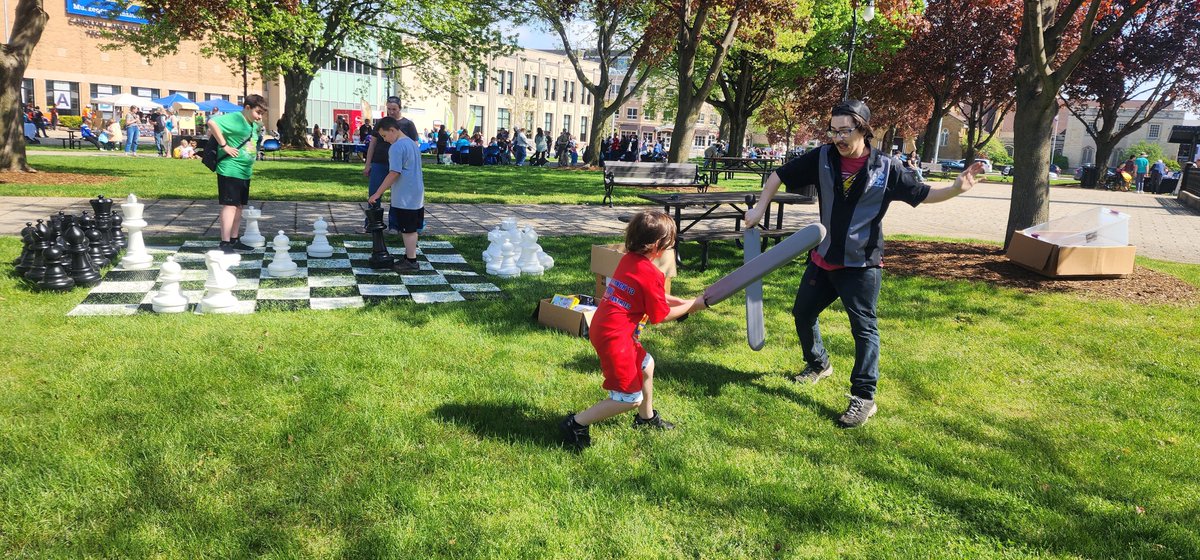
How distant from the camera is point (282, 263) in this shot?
21.1 feet

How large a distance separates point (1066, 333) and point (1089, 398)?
158 centimetres

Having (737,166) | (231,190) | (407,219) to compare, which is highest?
(737,166)

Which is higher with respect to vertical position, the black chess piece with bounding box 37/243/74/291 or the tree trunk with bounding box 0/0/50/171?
the tree trunk with bounding box 0/0/50/171

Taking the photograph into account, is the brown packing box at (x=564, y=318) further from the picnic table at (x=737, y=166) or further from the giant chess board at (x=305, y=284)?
the picnic table at (x=737, y=166)

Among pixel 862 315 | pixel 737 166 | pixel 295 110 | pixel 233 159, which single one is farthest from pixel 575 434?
pixel 295 110

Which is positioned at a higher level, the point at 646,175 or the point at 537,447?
the point at 646,175

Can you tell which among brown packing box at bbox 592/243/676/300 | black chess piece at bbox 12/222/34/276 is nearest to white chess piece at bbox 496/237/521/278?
brown packing box at bbox 592/243/676/300

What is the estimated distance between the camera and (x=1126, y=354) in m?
5.22

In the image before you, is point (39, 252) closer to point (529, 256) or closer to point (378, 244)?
point (378, 244)

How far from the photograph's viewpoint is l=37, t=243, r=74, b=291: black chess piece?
5391 millimetres

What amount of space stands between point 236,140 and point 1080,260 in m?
8.88

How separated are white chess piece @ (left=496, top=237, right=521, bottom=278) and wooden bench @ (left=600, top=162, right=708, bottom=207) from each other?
6.89 metres

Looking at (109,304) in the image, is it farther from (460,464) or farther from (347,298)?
(460,464)

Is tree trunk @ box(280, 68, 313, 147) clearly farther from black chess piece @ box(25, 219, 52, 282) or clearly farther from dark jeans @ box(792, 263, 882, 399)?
dark jeans @ box(792, 263, 882, 399)
